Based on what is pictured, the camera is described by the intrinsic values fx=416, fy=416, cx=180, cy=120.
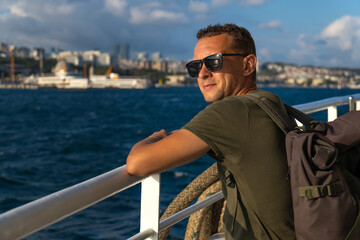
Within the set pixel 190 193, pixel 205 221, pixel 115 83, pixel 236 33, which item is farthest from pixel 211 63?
pixel 115 83

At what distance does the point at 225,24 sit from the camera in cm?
119

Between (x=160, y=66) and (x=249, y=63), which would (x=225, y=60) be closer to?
(x=249, y=63)

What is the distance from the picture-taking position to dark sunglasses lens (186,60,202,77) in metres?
1.26

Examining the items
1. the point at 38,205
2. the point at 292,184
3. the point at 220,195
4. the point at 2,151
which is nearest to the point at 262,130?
Result: the point at 292,184

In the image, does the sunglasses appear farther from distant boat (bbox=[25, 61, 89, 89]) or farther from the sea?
distant boat (bbox=[25, 61, 89, 89])

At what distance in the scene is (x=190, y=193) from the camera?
159 cm

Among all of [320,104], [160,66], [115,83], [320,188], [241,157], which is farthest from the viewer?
[160,66]

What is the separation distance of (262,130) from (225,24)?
15.3 inches

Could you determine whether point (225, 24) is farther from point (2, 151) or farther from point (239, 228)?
point (2, 151)

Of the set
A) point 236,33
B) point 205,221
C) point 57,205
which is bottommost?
point 205,221

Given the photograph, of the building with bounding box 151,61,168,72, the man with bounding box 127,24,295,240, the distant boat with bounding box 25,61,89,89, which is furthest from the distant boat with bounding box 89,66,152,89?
the man with bounding box 127,24,295,240

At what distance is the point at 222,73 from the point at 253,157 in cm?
35

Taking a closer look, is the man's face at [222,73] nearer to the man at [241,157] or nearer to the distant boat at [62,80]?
the man at [241,157]

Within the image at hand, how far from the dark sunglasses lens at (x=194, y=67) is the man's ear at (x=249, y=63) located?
0.45ft
